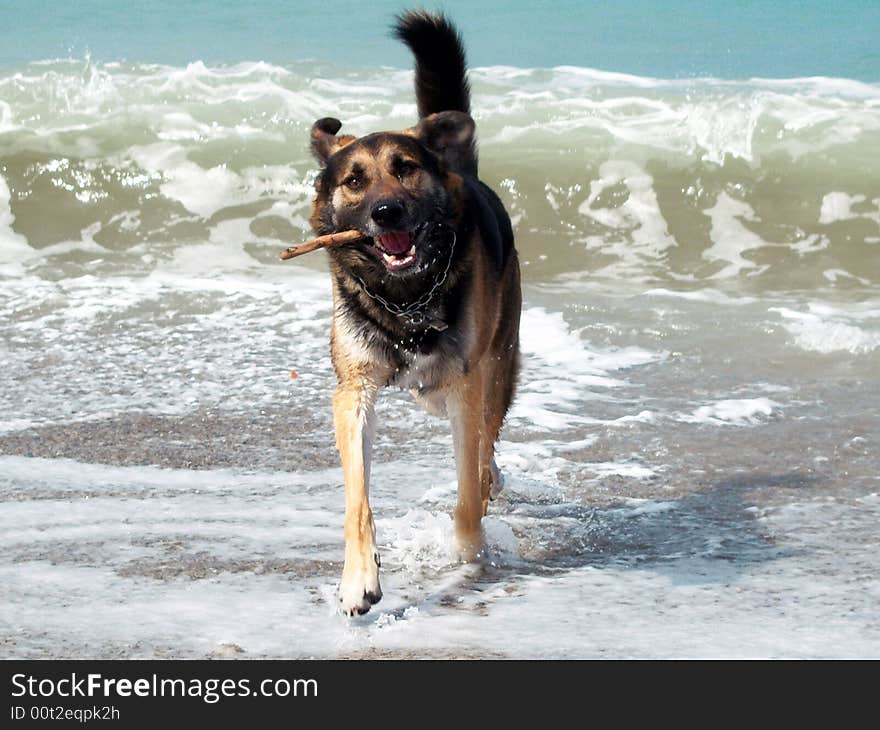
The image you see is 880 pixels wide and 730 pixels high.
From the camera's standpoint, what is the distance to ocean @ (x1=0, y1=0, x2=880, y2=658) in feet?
12.2

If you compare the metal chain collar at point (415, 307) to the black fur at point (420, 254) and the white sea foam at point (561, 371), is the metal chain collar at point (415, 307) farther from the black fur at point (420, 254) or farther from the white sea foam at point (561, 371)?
the white sea foam at point (561, 371)

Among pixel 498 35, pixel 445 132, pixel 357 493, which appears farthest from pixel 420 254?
pixel 498 35

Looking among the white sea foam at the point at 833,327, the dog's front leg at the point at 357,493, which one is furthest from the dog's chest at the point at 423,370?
the white sea foam at the point at 833,327

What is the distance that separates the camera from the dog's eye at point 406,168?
405 centimetres

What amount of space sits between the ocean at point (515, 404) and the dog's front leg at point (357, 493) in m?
0.09

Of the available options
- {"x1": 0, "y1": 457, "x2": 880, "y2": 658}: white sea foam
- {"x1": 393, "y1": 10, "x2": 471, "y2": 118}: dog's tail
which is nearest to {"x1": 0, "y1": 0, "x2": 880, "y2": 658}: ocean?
{"x1": 0, "y1": 457, "x2": 880, "y2": 658}: white sea foam

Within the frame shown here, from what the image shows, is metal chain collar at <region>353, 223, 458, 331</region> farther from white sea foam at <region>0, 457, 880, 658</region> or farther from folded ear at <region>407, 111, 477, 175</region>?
white sea foam at <region>0, 457, 880, 658</region>

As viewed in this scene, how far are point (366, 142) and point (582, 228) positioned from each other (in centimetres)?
690

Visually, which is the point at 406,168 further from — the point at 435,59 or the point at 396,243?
the point at 435,59

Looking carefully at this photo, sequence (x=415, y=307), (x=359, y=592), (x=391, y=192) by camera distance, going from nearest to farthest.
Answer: (x=359, y=592)
(x=391, y=192)
(x=415, y=307)

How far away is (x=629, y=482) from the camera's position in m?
5.00

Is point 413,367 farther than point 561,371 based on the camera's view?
No

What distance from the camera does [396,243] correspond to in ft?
13.0

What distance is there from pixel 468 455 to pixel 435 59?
5.64 feet
